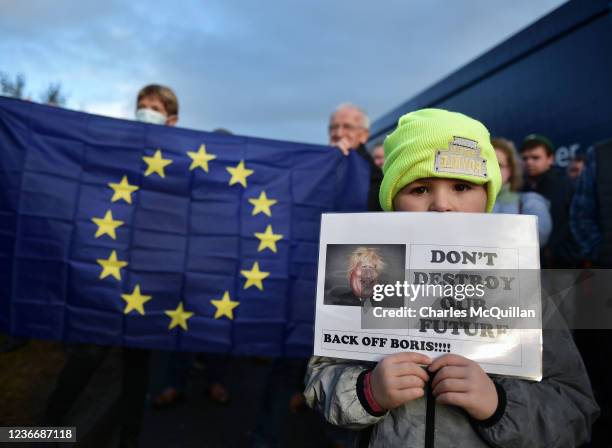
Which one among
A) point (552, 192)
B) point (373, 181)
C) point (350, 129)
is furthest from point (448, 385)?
point (552, 192)

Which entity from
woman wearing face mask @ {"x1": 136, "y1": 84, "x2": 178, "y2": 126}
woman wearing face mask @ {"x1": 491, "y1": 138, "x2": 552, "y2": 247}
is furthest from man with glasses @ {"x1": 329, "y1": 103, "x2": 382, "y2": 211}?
woman wearing face mask @ {"x1": 136, "y1": 84, "x2": 178, "y2": 126}

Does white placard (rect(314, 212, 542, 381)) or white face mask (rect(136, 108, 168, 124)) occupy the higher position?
white face mask (rect(136, 108, 168, 124))

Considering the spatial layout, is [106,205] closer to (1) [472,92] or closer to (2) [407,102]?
(1) [472,92]

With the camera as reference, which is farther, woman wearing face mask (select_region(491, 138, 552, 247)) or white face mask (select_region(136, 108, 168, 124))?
white face mask (select_region(136, 108, 168, 124))

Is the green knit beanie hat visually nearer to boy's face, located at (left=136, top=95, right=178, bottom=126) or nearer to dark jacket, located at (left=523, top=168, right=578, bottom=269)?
dark jacket, located at (left=523, top=168, right=578, bottom=269)

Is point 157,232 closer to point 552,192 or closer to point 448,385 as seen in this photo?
point 448,385

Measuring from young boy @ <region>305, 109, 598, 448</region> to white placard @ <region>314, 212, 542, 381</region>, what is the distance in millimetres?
51

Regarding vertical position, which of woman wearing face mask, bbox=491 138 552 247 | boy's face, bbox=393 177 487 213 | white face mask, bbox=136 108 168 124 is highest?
white face mask, bbox=136 108 168 124

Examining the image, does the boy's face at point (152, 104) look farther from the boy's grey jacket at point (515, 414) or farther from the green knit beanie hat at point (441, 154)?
the boy's grey jacket at point (515, 414)

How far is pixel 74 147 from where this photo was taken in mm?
2430

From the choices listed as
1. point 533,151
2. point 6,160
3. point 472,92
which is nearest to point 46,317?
point 6,160

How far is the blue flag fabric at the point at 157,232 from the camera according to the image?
229 centimetres

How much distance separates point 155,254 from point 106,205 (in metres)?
0.37

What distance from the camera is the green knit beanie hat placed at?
1.08 meters
